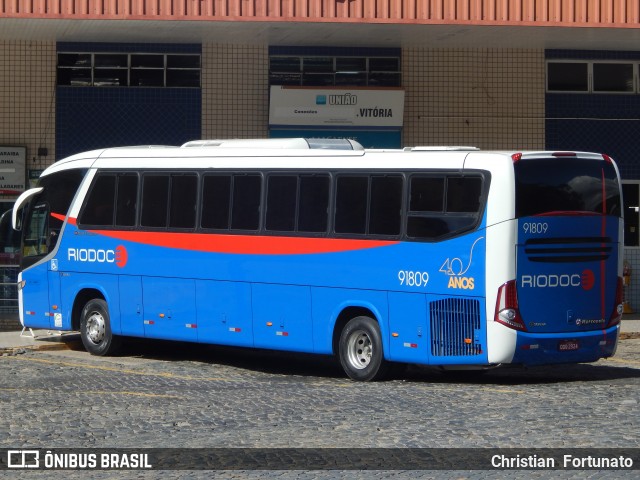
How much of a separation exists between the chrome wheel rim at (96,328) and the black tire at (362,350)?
183 inches

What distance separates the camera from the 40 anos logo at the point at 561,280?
16203 millimetres

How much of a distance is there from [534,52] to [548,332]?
12782mm

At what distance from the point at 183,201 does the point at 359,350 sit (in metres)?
3.69

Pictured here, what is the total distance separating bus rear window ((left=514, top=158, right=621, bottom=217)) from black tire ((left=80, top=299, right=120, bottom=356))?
7178 mm

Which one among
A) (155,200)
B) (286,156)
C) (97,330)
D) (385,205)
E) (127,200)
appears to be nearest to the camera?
(385,205)

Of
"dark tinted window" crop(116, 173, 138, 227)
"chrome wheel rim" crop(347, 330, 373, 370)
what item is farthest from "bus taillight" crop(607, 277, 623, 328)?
"dark tinted window" crop(116, 173, 138, 227)

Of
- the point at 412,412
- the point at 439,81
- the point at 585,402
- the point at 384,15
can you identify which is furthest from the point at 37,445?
the point at 439,81

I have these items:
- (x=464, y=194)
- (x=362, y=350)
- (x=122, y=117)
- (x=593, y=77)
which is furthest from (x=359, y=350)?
(x=593, y=77)

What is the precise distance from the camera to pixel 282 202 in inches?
717

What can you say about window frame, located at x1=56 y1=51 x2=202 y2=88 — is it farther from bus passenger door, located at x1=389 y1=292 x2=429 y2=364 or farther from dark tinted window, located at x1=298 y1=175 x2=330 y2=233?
bus passenger door, located at x1=389 y1=292 x2=429 y2=364

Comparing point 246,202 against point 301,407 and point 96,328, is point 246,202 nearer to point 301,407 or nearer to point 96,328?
point 96,328

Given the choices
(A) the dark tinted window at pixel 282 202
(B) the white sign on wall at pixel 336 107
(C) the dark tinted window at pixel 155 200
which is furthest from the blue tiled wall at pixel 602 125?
(A) the dark tinted window at pixel 282 202

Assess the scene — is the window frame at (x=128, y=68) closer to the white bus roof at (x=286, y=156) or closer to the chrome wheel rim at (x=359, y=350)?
the white bus roof at (x=286, y=156)

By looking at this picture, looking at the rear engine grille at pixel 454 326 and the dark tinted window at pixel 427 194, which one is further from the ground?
the dark tinted window at pixel 427 194
